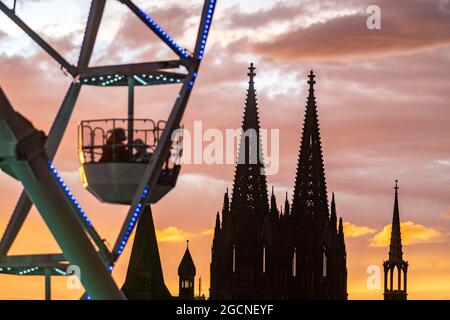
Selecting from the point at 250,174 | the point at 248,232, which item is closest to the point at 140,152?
the point at 248,232

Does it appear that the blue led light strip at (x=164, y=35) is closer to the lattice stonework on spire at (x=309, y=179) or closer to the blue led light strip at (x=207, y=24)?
the blue led light strip at (x=207, y=24)

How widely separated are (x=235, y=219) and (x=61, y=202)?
15288 centimetres

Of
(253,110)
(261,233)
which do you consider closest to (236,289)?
(261,233)

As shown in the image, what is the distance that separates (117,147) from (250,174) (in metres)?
148

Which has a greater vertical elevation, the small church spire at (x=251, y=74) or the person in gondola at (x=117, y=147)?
the small church spire at (x=251, y=74)

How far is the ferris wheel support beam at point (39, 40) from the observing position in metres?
28.8

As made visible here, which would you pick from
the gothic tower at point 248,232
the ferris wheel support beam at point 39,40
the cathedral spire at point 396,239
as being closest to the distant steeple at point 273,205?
the gothic tower at point 248,232

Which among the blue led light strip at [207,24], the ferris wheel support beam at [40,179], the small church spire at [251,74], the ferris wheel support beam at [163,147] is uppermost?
the small church spire at [251,74]

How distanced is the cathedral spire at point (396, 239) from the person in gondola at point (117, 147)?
166014 millimetres

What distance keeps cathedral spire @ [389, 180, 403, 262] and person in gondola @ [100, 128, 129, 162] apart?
16601 centimetres

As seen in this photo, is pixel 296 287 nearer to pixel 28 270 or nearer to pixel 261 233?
pixel 261 233

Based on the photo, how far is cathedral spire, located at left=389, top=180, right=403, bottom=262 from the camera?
193 meters
